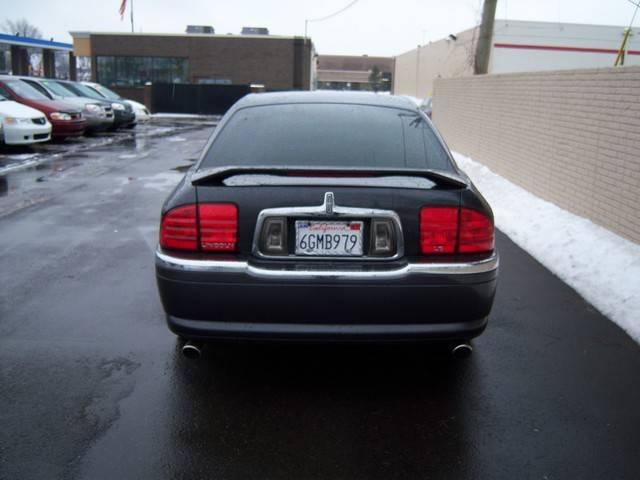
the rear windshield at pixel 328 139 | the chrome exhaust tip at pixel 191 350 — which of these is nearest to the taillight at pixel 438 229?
the rear windshield at pixel 328 139

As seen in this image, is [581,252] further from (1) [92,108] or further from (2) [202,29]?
(2) [202,29]

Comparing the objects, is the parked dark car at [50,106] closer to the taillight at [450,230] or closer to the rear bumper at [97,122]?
the rear bumper at [97,122]

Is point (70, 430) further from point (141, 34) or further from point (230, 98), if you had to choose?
point (141, 34)

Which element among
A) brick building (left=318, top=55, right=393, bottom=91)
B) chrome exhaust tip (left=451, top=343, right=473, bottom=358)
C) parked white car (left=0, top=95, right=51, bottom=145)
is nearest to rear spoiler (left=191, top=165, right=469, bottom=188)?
chrome exhaust tip (left=451, top=343, right=473, bottom=358)

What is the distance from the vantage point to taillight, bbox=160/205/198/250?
338 cm

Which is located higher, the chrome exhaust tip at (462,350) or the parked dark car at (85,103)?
the parked dark car at (85,103)

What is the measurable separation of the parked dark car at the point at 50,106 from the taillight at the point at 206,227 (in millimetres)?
15823

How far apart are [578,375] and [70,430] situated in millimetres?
2873

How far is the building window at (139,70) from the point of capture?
4659 centimetres

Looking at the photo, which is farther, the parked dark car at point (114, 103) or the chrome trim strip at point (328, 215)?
the parked dark car at point (114, 103)

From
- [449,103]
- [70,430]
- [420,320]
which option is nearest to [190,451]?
[70,430]

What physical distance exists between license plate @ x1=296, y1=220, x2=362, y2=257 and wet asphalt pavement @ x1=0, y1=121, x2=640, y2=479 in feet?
2.10

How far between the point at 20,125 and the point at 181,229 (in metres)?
13.6

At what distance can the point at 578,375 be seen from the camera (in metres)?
4.01
